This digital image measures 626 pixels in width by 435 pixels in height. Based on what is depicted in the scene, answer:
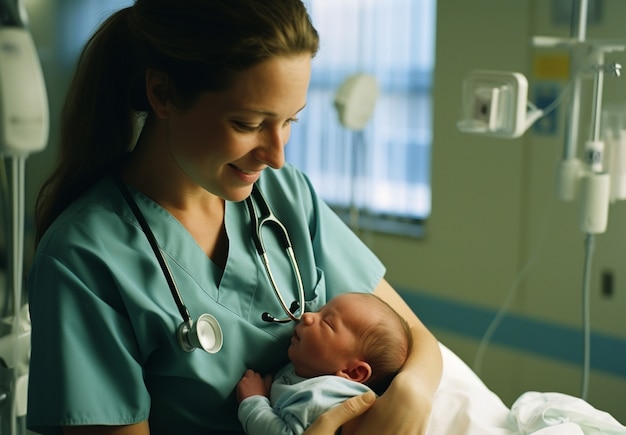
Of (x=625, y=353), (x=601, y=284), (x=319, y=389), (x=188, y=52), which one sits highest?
(x=188, y=52)

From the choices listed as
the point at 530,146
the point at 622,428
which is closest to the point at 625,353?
the point at 530,146

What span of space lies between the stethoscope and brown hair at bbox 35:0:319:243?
0.32ft

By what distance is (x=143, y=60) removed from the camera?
4.50 ft

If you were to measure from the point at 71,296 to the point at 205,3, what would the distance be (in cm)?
52

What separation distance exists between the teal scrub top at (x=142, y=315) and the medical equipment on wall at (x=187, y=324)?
13 mm

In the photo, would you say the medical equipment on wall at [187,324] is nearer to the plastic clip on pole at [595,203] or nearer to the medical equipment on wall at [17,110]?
the medical equipment on wall at [17,110]

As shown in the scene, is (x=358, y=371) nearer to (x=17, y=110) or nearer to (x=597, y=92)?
(x=17, y=110)

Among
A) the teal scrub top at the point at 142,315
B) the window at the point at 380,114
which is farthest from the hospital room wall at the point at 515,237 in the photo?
the teal scrub top at the point at 142,315

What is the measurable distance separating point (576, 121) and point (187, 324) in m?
1.17

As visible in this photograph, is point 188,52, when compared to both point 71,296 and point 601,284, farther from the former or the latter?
point 601,284

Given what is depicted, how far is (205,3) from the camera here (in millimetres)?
1272

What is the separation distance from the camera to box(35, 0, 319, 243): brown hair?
1.27 m

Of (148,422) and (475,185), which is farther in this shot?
(475,185)

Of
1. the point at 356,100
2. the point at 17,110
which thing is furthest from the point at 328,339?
the point at 356,100
